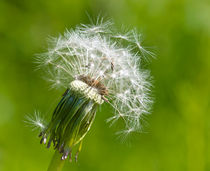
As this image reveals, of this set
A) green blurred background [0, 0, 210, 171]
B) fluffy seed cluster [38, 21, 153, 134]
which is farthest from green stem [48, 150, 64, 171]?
green blurred background [0, 0, 210, 171]

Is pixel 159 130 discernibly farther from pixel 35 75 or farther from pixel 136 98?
pixel 136 98

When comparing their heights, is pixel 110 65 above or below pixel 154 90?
below

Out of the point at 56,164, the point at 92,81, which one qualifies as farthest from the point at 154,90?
the point at 56,164

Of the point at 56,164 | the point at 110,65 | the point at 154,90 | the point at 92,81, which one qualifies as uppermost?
the point at 154,90

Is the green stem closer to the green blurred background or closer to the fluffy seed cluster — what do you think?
the fluffy seed cluster

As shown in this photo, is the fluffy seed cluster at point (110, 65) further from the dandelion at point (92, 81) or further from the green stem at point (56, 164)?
the green stem at point (56, 164)

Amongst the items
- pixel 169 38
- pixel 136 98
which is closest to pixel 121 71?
pixel 136 98

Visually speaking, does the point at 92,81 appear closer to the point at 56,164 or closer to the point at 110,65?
the point at 110,65
